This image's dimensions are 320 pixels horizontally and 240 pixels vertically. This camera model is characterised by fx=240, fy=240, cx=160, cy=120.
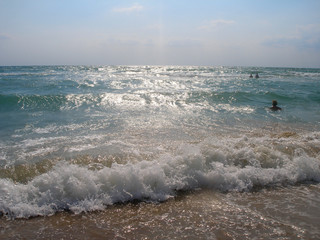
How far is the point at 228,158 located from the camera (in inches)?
224

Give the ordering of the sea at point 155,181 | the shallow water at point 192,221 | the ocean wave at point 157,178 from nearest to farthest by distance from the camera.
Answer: the shallow water at point 192,221, the sea at point 155,181, the ocean wave at point 157,178

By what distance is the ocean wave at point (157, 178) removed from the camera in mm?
4013

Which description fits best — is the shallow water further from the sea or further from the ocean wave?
the ocean wave

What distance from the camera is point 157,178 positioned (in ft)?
15.1

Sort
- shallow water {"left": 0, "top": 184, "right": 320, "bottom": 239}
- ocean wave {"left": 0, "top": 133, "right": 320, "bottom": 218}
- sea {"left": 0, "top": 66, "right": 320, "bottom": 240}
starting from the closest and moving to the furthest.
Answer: shallow water {"left": 0, "top": 184, "right": 320, "bottom": 239}
sea {"left": 0, "top": 66, "right": 320, "bottom": 240}
ocean wave {"left": 0, "top": 133, "right": 320, "bottom": 218}

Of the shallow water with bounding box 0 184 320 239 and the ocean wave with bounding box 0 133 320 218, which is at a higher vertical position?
the ocean wave with bounding box 0 133 320 218

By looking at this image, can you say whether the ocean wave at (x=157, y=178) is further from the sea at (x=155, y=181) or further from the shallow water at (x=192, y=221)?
the shallow water at (x=192, y=221)

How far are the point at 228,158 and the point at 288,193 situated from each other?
1.53 m

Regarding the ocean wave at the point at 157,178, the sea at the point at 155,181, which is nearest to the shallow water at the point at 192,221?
the sea at the point at 155,181

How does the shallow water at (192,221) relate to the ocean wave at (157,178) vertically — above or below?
→ below

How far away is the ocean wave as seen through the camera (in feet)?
13.2

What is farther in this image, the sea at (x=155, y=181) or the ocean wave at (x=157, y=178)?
the ocean wave at (x=157, y=178)

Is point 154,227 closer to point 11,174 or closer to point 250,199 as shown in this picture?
point 250,199

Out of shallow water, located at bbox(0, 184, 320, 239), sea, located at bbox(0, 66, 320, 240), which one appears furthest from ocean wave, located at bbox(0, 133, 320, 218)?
shallow water, located at bbox(0, 184, 320, 239)
